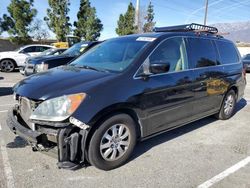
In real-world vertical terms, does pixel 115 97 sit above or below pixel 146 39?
below

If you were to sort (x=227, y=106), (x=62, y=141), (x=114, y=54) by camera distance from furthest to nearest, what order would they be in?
(x=227, y=106) < (x=114, y=54) < (x=62, y=141)

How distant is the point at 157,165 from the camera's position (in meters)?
3.88

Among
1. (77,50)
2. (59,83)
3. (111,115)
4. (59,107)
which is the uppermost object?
(77,50)

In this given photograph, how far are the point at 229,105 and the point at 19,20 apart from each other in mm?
26148

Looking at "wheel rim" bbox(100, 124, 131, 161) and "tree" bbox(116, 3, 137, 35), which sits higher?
"tree" bbox(116, 3, 137, 35)

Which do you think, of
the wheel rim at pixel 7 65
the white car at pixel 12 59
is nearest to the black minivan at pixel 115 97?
the white car at pixel 12 59

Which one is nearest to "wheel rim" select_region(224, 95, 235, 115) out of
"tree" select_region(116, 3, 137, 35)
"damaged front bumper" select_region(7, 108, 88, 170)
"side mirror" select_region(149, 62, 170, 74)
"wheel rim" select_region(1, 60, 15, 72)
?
"side mirror" select_region(149, 62, 170, 74)

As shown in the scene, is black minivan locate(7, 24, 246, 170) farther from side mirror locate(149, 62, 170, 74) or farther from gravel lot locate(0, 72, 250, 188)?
gravel lot locate(0, 72, 250, 188)

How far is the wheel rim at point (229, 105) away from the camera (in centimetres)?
611

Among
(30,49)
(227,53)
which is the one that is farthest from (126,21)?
(227,53)

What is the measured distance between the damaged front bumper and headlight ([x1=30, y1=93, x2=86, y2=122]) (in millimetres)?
124

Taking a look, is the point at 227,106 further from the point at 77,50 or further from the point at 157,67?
the point at 77,50

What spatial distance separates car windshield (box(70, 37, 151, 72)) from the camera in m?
4.05

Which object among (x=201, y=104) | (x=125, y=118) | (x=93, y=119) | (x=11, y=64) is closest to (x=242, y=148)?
(x=201, y=104)
